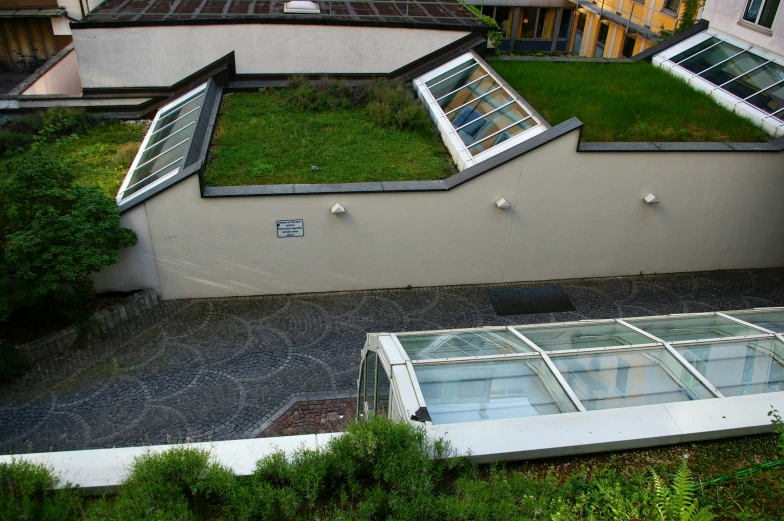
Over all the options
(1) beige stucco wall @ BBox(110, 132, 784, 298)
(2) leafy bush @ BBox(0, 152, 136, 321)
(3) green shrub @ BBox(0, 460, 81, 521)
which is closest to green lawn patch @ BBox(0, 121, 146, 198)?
(2) leafy bush @ BBox(0, 152, 136, 321)

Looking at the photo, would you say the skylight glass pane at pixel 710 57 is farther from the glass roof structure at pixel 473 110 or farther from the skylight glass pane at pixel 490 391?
the skylight glass pane at pixel 490 391

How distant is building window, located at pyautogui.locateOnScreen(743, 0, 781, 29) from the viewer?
1627 cm

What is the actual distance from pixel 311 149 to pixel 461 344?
26.3ft

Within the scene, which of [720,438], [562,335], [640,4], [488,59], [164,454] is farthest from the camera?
[640,4]

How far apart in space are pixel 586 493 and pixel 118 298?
9855 millimetres

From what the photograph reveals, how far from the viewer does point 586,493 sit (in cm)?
538

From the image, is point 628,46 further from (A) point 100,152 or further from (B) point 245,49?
(A) point 100,152

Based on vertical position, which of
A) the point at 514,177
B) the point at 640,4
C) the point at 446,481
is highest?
the point at 640,4

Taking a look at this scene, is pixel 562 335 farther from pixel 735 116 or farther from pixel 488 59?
pixel 488 59

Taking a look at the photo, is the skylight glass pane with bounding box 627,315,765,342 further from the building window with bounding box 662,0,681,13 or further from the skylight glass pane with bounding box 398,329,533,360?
the building window with bounding box 662,0,681,13

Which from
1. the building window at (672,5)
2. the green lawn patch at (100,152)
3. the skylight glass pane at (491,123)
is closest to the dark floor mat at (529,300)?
the skylight glass pane at (491,123)

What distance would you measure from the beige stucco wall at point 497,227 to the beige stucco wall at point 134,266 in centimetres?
16

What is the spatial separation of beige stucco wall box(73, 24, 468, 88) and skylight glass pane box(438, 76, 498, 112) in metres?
2.92

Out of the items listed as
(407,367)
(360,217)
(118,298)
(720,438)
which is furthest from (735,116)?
(118,298)
